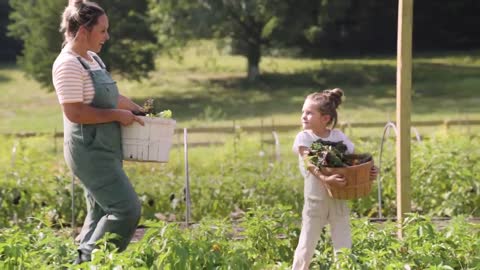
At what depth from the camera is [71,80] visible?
4090 mm

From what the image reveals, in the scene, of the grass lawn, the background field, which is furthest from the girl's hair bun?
the grass lawn

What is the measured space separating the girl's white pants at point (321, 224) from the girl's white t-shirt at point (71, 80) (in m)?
1.13

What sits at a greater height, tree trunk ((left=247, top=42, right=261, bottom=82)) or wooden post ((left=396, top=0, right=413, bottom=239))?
tree trunk ((left=247, top=42, right=261, bottom=82))

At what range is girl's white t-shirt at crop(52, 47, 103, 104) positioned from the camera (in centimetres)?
409

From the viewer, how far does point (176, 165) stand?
809cm

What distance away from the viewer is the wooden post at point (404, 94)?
15.8 feet

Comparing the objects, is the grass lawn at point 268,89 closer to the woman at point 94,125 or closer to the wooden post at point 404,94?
the wooden post at point 404,94

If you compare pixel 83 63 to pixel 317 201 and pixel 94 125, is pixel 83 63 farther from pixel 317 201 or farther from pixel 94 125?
pixel 317 201

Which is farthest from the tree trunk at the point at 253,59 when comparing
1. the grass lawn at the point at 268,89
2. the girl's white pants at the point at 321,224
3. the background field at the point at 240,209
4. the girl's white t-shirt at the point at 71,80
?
the girl's white t-shirt at the point at 71,80

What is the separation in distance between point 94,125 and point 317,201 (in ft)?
3.50

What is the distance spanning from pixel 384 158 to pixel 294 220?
256 cm

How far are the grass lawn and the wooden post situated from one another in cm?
1174

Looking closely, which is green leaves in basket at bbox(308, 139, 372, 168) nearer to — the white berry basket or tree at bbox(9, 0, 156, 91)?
the white berry basket

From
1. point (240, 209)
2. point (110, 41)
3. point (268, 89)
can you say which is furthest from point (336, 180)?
point (268, 89)
